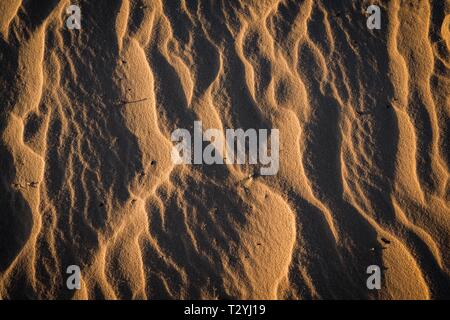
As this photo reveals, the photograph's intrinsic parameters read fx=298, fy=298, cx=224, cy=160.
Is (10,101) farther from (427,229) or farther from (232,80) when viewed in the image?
(427,229)

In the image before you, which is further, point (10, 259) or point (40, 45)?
point (40, 45)

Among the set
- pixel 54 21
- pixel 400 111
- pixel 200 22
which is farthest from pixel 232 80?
pixel 54 21

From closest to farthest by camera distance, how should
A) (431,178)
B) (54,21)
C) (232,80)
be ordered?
(431,178), (232,80), (54,21)

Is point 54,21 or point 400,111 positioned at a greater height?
point 54,21

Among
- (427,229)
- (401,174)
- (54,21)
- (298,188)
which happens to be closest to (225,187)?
(298,188)
